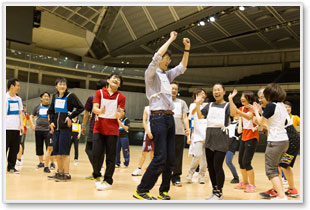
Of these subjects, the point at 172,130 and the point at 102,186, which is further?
the point at 102,186

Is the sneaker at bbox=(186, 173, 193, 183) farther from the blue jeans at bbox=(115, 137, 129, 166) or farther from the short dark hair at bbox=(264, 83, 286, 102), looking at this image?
the blue jeans at bbox=(115, 137, 129, 166)

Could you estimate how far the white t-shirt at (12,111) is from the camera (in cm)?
613

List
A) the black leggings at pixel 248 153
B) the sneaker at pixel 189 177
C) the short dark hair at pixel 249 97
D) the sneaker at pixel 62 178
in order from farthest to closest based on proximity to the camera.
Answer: the sneaker at pixel 189 177
the sneaker at pixel 62 178
the black leggings at pixel 248 153
the short dark hair at pixel 249 97

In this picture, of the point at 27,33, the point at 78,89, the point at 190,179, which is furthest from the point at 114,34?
the point at 190,179

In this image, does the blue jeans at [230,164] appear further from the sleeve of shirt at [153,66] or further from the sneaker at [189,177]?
the sleeve of shirt at [153,66]

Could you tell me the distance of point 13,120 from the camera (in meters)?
6.18

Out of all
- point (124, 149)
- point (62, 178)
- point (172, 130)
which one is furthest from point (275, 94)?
point (124, 149)

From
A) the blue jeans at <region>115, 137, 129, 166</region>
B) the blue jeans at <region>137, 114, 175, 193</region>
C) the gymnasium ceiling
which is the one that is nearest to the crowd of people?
the blue jeans at <region>137, 114, 175, 193</region>

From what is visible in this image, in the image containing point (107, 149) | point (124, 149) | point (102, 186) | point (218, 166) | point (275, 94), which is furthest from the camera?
point (124, 149)

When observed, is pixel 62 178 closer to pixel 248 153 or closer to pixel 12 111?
pixel 12 111

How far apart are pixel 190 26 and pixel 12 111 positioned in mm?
19773

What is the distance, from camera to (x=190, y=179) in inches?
240

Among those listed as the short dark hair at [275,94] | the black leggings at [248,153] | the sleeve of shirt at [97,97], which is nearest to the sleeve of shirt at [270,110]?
the short dark hair at [275,94]

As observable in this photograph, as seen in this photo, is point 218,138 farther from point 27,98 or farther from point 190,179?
point 27,98
